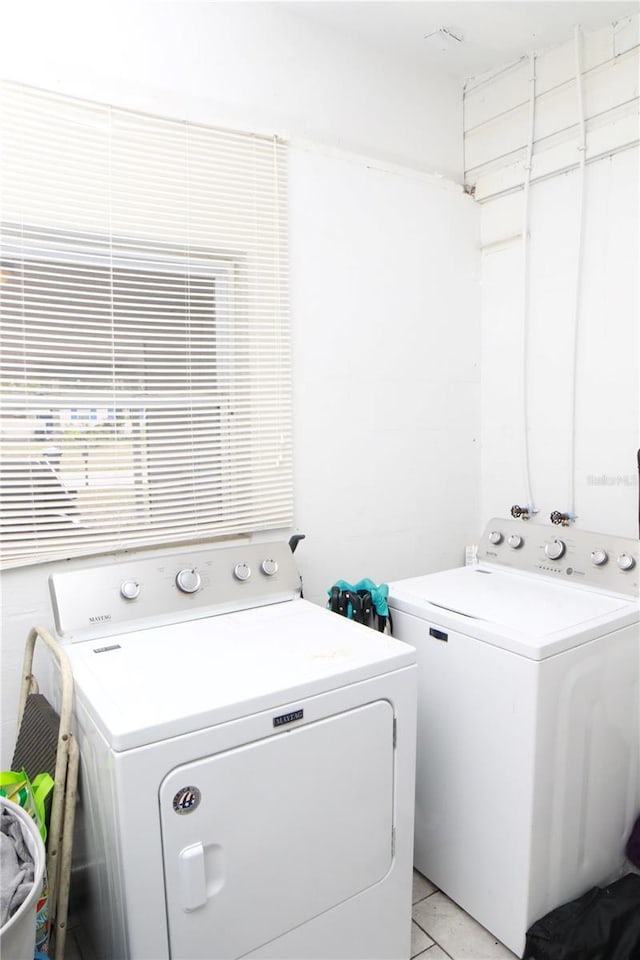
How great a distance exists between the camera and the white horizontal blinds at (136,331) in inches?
67.9

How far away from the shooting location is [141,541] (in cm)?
194

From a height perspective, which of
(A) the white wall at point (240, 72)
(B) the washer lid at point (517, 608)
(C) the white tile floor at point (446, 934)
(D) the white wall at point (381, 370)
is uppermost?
(A) the white wall at point (240, 72)

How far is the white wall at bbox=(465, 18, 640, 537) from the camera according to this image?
216 centimetres

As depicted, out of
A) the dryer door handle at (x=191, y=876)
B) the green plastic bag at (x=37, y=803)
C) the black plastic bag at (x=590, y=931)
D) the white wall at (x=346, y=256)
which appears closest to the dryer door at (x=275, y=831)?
the dryer door handle at (x=191, y=876)

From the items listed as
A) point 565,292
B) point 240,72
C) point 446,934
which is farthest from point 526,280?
point 446,934

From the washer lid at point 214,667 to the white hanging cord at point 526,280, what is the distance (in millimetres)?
1191

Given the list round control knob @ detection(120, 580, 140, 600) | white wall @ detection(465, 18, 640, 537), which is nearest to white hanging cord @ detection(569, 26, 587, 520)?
white wall @ detection(465, 18, 640, 537)

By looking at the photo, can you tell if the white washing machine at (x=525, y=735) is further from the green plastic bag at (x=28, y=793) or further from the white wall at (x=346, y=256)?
the green plastic bag at (x=28, y=793)

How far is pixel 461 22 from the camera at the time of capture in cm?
220

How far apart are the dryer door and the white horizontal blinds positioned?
0.88m

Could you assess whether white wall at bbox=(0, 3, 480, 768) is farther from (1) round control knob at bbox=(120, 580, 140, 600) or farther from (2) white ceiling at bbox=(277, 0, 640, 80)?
(1) round control knob at bbox=(120, 580, 140, 600)

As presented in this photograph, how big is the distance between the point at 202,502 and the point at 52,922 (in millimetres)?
1160

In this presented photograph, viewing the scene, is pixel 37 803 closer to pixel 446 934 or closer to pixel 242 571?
pixel 242 571

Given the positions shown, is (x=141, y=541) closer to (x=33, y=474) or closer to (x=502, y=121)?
(x=33, y=474)
